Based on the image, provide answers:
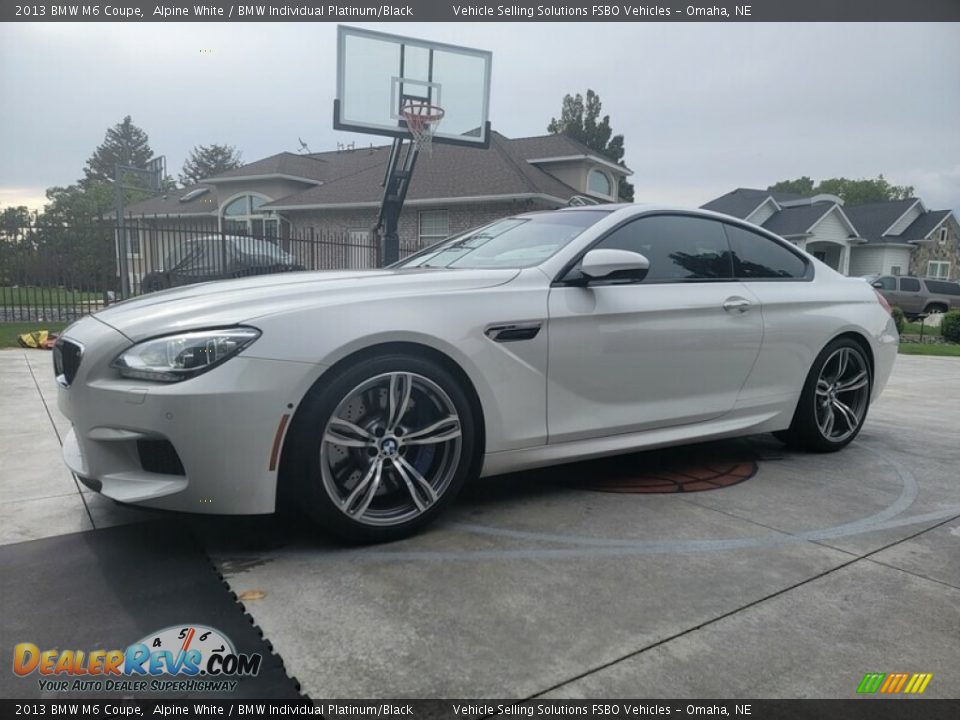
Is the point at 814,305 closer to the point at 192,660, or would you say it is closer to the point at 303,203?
the point at 192,660

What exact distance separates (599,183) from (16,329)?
1882 cm

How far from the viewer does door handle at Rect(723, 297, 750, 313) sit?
373cm

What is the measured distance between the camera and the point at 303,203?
2425 centimetres

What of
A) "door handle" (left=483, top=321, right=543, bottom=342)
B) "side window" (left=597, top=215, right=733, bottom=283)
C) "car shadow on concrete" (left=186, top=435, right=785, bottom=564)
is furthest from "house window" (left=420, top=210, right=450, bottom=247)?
"door handle" (left=483, top=321, right=543, bottom=342)

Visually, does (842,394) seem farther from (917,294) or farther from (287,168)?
(917,294)

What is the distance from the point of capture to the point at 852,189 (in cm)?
7675

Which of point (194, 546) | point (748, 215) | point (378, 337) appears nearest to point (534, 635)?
point (378, 337)

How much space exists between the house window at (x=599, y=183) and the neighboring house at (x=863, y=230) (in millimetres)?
12134

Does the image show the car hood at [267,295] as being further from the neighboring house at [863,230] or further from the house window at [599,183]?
A: the neighboring house at [863,230]

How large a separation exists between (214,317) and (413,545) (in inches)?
46.1

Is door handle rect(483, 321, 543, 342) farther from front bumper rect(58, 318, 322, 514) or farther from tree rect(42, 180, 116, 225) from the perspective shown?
tree rect(42, 180, 116, 225)

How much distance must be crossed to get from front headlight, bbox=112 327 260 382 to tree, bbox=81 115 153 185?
90.1m

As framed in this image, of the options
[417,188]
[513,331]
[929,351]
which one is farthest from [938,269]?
[513,331]

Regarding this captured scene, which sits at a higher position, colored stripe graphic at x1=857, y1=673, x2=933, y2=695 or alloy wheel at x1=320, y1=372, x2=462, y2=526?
alloy wheel at x1=320, y1=372, x2=462, y2=526
